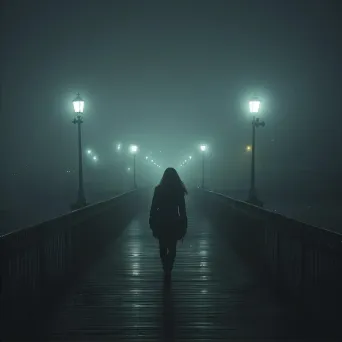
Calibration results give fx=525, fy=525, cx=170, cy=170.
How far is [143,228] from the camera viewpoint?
67.7ft

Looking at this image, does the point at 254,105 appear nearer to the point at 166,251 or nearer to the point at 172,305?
the point at 166,251

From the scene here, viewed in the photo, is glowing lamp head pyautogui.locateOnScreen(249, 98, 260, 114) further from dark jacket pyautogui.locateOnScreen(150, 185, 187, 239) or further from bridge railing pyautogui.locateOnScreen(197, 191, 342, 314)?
dark jacket pyautogui.locateOnScreen(150, 185, 187, 239)

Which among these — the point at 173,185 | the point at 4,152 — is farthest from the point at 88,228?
the point at 4,152

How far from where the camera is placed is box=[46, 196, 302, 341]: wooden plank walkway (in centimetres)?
683

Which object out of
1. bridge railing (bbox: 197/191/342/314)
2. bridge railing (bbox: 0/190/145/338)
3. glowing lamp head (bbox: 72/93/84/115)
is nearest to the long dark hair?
bridge railing (bbox: 197/191/342/314)

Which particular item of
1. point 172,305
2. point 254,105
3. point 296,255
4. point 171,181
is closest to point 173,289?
point 172,305

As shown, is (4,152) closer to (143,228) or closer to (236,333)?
(143,228)

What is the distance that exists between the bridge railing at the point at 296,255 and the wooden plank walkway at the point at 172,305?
0.41 metres

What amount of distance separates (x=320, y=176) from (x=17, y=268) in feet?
299

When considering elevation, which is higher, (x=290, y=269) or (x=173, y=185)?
(x=173, y=185)

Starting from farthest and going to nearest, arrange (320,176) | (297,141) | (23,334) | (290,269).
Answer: (297,141), (320,176), (290,269), (23,334)

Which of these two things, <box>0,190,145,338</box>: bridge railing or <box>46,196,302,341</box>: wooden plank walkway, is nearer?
<box>46,196,302,341</box>: wooden plank walkway

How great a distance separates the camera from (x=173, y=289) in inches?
368

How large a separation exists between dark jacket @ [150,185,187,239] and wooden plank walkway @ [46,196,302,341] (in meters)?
1.05
